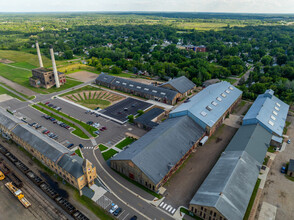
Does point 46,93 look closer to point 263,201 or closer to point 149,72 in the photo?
point 149,72

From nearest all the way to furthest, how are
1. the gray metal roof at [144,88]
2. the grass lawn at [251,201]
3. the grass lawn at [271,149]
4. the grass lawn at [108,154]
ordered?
the grass lawn at [251,201], the grass lawn at [108,154], the grass lawn at [271,149], the gray metal roof at [144,88]

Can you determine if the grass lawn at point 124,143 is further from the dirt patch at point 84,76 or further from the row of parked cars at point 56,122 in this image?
the dirt patch at point 84,76

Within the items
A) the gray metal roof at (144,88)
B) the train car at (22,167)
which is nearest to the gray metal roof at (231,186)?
the train car at (22,167)

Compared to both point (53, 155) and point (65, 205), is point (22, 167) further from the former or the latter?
point (65, 205)

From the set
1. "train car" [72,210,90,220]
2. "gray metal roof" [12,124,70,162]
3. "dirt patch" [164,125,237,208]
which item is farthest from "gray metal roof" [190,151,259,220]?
"gray metal roof" [12,124,70,162]

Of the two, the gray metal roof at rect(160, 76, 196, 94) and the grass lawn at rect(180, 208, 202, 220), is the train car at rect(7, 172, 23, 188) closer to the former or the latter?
the grass lawn at rect(180, 208, 202, 220)

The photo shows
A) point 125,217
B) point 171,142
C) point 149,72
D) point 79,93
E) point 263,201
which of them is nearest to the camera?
point 125,217

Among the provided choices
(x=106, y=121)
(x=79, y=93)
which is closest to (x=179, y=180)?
(x=106, y=121)
